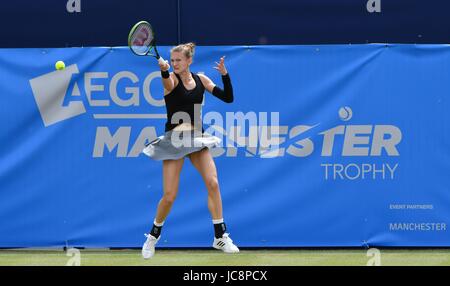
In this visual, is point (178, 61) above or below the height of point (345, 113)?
above

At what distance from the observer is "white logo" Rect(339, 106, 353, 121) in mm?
9438

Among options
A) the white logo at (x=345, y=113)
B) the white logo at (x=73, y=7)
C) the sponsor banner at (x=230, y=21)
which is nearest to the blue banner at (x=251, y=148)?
the white logo at (x=345, y=113)

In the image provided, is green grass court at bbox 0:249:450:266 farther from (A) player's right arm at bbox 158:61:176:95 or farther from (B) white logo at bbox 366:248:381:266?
(A) player's right arm at bbox 158:61:176:95

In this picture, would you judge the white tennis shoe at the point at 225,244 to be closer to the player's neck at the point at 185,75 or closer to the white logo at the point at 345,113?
the player's neck at the point at 185,75

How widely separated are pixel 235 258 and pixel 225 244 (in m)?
0.32

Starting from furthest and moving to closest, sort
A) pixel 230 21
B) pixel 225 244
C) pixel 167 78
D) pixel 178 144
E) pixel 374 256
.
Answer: pixel 230 21
pixel 374 256
pixel 225 244
pixel 178 144
pixel 167 78

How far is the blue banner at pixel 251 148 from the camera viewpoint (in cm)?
941

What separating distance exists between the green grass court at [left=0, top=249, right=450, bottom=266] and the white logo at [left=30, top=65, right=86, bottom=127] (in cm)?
123

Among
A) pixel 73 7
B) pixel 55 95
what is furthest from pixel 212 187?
pixel 73 7

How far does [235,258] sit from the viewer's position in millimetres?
8945

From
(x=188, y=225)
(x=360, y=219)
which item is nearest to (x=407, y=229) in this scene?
(x=360, y=219)

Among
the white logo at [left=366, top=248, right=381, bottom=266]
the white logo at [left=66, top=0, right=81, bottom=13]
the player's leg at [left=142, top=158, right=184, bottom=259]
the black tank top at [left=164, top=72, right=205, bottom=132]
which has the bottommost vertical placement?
the white logo at [left=366, top=248, right=381, bottom=266]

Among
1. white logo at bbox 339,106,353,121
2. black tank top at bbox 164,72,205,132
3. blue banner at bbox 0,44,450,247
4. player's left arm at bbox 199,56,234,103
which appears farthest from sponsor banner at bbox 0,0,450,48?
black tank top at bbox 164,72,205,132

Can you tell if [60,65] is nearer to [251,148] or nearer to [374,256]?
[251,148]
